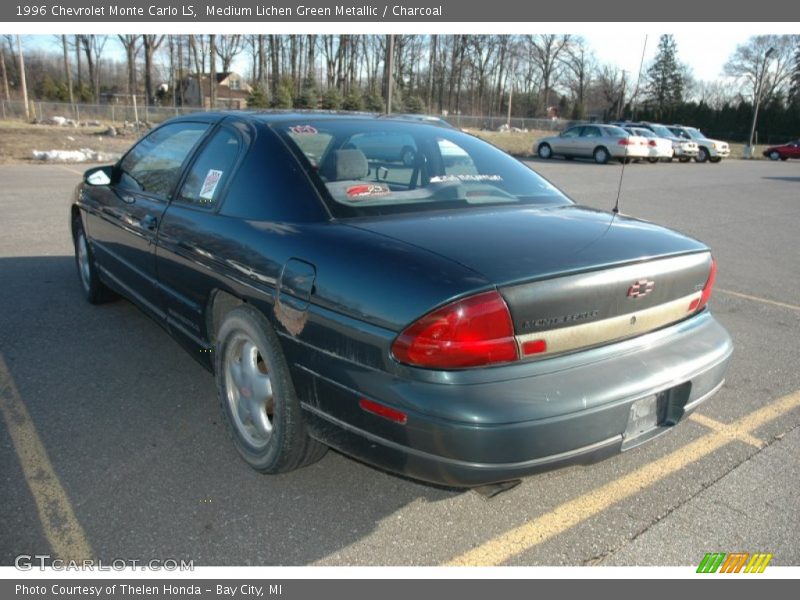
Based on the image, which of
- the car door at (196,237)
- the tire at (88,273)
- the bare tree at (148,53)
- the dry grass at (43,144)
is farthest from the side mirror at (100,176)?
the bare tree at (148,53)

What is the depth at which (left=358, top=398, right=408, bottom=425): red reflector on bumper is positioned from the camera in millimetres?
2080

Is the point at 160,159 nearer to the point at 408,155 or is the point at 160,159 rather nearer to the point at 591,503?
the point at 408,155

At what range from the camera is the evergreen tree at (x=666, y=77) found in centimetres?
7188

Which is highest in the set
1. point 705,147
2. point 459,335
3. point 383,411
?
point 459,335

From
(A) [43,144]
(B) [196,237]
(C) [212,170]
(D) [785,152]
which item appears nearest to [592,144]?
(D) [785,152]

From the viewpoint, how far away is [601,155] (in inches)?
1009

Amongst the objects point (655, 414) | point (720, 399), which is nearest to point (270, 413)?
point (655, 414)

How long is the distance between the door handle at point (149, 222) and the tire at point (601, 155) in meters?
24.3

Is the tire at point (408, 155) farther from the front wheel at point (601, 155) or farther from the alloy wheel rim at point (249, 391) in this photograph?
the front wheel at point (601, 155)

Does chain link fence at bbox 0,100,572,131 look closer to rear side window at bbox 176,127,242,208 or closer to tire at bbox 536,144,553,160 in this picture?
tire at bbox 536,144,553,160

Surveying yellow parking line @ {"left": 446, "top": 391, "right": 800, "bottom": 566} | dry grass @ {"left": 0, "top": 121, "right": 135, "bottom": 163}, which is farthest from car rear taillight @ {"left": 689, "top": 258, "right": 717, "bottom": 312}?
dry grass @ {"left": 0, "top": 121, "right": 135, "bottom": 163}

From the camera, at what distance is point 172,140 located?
398 cm

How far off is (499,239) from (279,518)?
4.67 feet

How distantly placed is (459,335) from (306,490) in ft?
3.89
